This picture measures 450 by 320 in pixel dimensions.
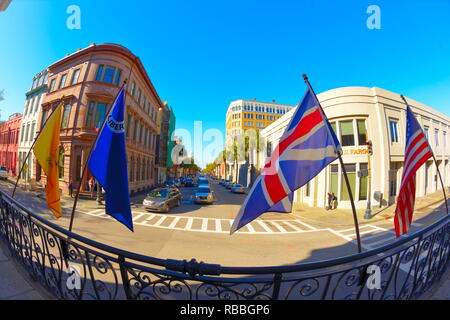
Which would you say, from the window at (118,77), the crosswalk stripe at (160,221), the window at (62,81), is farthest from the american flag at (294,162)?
the window at (62,81)

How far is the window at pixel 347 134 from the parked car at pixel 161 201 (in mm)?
14941

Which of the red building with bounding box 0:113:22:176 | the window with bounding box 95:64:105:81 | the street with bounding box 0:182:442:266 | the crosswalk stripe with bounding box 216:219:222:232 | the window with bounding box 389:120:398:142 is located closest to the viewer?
the street with bounding box 0:182:442:266

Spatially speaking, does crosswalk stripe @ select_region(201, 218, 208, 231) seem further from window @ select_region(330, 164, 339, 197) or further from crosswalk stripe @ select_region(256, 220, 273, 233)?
window @ select_region(330, 164, 339, 197)

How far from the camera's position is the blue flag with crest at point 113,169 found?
2994 millimetres

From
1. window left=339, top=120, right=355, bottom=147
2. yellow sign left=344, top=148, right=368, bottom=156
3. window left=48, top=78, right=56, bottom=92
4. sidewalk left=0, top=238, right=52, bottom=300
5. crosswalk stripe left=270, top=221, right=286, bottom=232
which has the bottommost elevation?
crosswalk stripe left=270, top=221, right=286, bottom=232

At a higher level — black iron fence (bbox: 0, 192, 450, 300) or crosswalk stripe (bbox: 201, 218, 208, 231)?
black iron fence (bbox: 0, 192, 450, 300)

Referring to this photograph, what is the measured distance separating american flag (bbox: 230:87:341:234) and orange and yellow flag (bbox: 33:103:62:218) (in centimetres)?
437

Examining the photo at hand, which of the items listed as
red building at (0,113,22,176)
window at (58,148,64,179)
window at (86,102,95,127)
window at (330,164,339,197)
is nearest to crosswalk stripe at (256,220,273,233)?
window at (330,164,339,197)

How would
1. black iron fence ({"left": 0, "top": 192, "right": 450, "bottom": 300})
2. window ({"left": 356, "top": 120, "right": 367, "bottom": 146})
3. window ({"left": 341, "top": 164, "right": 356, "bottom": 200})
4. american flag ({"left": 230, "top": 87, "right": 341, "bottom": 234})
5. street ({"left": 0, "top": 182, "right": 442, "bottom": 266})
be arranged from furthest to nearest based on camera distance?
window ({"left": 356, "top": 120, "right": 367, "bottom": 146}), window ({"left": 341, "top": 164, "right": 356, "bottom": 200}), street ({"left": 0, "top": 182, "right": 442, "bottom": 266}), american flag ({"left": 230, "top": 87, "right": 341, "bottom": 234}), black iron fence ({"left": 0, "top": 192, "right": 450, "bottom": 300})

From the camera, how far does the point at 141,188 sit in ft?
77.1

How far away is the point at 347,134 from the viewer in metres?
15.0

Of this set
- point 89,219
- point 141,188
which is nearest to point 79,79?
point 141,188

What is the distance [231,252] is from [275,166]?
14.0ft

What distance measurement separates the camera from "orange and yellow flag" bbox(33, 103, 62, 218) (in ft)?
13.1
